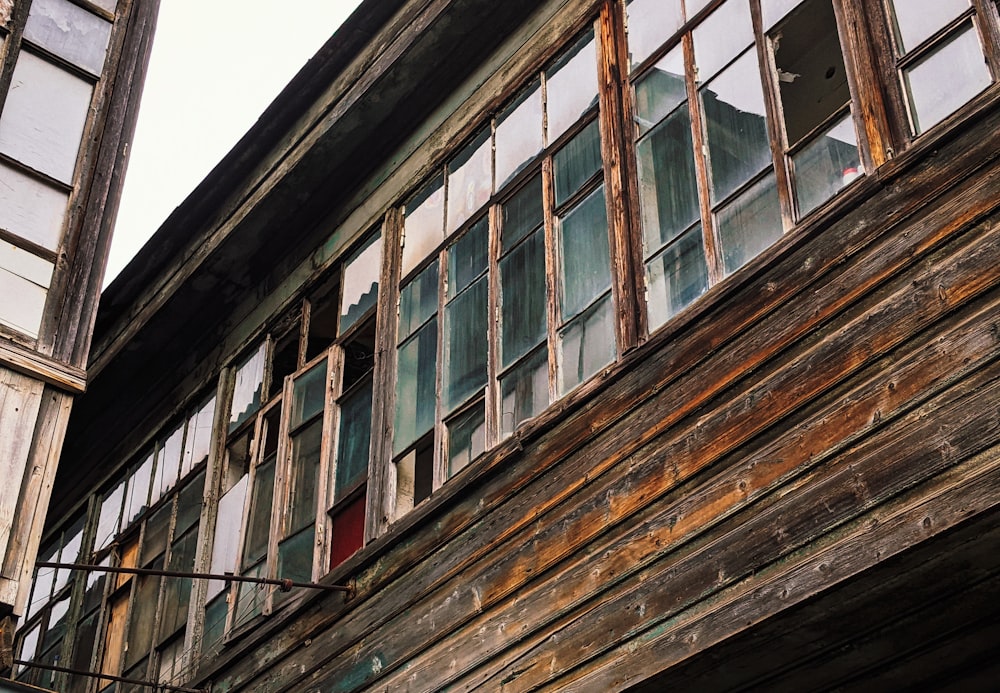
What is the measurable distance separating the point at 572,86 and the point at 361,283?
2311 mm

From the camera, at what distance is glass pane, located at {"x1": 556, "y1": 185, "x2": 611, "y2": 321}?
6.43m

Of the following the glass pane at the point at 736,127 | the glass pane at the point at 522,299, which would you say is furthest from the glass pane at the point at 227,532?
the glass pane at the point at 736,127

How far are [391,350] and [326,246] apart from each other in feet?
6.12

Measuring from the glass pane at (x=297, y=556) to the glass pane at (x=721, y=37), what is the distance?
150 inches

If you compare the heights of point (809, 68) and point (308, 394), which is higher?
point (308, 394)

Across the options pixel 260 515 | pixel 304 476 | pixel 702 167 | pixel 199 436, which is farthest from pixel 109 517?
pixel 702 167

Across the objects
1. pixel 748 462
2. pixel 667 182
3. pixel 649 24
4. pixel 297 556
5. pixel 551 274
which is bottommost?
pixel 748 462

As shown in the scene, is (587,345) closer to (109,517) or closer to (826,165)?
(826,165)

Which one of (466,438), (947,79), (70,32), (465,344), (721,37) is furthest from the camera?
(70,32)

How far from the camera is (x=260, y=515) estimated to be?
8.73 m

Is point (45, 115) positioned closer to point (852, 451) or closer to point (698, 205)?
point (698, 205)

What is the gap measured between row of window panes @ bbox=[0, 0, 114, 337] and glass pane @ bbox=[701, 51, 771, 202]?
138 inches

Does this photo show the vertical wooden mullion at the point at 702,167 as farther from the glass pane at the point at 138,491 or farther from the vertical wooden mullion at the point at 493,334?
the glass pane at the point at 138,491

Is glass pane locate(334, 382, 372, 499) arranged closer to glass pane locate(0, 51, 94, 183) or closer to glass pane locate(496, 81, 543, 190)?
glass pane locate(496, 81, 543, 190)
